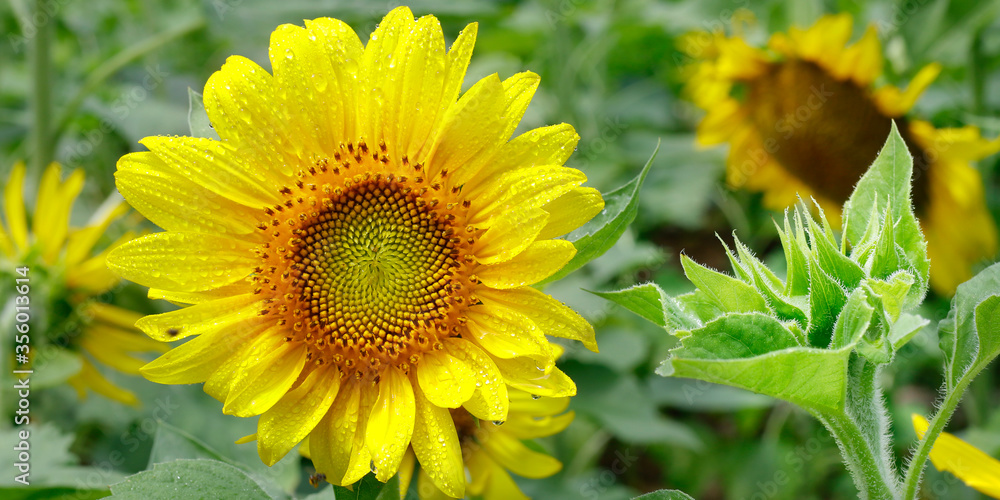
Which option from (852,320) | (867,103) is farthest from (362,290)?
(867,103)

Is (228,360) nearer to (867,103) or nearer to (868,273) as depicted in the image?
(868,273)

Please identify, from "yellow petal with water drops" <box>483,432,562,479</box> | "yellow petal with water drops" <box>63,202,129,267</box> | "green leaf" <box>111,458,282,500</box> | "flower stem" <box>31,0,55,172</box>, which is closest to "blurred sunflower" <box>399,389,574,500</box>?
"yellow petal with water drops" <box>483,432,562,479</box>

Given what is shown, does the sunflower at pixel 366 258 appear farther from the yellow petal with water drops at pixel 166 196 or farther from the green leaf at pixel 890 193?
the green leaf at pixel 890 193

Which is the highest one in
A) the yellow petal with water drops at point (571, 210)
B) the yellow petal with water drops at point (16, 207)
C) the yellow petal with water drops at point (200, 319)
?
the yellow petal with water drops at point (571, 210)

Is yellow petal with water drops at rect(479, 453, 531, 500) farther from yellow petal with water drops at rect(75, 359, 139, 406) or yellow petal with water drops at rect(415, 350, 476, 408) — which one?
yellow petal with water drops at rect(75, 359, 139, 406)

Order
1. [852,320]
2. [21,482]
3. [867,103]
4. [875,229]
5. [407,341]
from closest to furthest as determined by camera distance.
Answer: [852,320] < [875,229] < [407,341] < [21,482] < [867,103]

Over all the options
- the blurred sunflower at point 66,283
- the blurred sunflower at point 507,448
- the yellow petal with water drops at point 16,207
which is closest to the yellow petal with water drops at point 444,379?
the blurred sunflower at point 507,448
